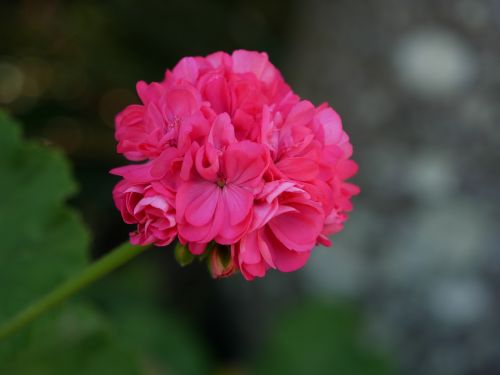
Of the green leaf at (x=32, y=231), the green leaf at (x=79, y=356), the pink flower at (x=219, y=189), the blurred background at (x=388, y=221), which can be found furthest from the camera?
the blurred background at (x=388, y=221)

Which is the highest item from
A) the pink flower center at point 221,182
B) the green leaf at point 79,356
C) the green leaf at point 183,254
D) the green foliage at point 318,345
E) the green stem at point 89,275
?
the pink flower center at point 221,182

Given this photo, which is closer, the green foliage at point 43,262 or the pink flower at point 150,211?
the pink flower at point 150,211

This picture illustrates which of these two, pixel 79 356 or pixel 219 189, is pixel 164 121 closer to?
pixel 219 189

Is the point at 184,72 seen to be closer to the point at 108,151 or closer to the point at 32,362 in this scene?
the point at 32,362

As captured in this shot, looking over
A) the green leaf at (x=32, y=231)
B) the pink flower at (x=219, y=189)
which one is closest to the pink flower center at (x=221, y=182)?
the pink flower at (x=219, y=189)

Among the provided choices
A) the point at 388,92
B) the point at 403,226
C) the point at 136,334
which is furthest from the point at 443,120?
the point at 136,334

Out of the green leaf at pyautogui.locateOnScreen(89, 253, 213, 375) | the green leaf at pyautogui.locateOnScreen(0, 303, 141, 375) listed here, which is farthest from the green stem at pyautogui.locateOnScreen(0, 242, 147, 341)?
the green leaf at pyautogui.locateOnScreen(89, 253, 213, 375)

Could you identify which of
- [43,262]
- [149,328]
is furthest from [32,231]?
[149,328]

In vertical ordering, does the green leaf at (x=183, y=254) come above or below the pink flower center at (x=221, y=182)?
below

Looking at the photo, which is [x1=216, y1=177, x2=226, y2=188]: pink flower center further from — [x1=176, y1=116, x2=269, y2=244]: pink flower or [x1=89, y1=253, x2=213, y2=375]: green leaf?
[x1=89, y1=253, x2=213, y2=375]: green leaf

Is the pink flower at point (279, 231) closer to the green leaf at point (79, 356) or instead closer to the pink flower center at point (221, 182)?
the pink flower center at point (221, 182)
